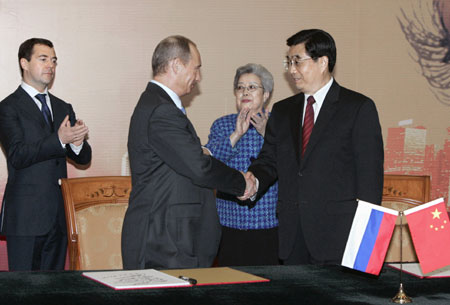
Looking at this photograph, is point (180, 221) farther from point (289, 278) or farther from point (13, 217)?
point (13, 217)

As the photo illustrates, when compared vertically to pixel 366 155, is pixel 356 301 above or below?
below

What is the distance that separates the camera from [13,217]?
3.64 m

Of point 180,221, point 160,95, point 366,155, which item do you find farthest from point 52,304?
point 366,155

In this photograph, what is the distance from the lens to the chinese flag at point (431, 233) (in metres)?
1.88

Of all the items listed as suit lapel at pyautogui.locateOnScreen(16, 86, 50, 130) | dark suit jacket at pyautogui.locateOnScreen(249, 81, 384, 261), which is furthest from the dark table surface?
suit lapel at pyautogui.locateOnScreen(16, 86, 50, 130)

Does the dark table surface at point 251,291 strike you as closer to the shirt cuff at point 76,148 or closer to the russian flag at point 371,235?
the russian flag at point 371,235

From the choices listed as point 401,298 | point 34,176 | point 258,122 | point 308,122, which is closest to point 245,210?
point 258,122

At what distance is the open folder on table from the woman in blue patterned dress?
140cm

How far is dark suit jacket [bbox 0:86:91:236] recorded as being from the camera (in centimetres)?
360

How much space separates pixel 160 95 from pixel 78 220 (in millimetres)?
786

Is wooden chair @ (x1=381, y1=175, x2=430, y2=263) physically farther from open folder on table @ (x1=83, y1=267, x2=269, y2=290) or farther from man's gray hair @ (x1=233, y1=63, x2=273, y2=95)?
open folder on table @ (x1=83, y1=267, x2=269, y2=290)

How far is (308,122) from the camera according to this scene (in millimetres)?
2922

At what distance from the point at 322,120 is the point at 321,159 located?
19cm

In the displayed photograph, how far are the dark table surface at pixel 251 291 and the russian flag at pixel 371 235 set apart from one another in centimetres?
8
